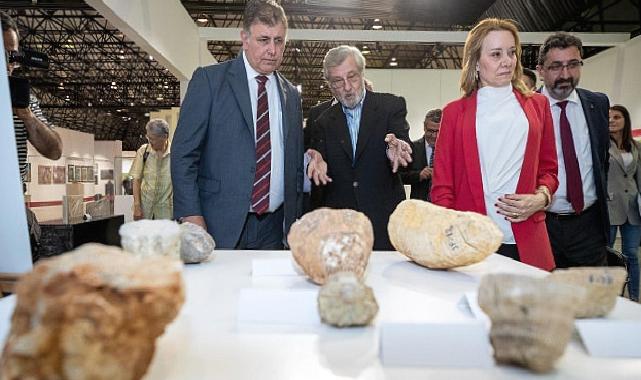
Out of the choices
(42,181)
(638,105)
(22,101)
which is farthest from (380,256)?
(42,181)

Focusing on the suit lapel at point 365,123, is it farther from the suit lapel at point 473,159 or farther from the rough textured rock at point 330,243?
the rough textured rock at point 330,243

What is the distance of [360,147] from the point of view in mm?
2070

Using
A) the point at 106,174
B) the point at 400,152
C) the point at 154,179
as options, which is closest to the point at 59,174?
the point at 106,174

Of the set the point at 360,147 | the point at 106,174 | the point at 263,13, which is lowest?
the point at 106,174

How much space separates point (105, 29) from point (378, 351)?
12.4 m

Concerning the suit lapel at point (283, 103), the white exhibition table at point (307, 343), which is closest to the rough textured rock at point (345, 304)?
the white exhibition table at point (307, 343)

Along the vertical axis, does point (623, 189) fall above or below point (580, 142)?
below

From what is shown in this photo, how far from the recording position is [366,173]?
6.79 feet

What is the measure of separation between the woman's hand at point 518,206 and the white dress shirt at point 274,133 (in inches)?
30.8

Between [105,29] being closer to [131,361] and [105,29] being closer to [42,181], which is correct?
[42,181]

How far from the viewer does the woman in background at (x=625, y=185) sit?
141 inches

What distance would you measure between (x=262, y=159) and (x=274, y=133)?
0.13 metres

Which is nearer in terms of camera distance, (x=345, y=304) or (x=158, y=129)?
(x=345, y=304)

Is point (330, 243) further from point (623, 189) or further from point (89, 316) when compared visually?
point (623, 189)
